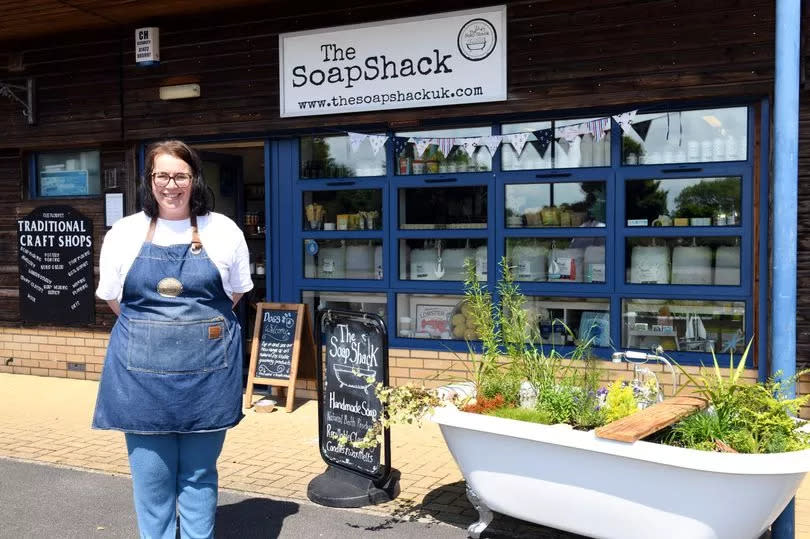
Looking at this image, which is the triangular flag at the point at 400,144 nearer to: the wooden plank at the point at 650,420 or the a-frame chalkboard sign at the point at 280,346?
the a-frame chalkboard sign at the point at 280,346

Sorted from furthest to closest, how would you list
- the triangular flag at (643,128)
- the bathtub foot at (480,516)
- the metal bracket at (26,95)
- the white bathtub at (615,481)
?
1. the metal bracket at (26,95)
2. the triangular flag at (643,128)
3. the bathtub foot at (480,516)
4. the white bathtub at (615,481)

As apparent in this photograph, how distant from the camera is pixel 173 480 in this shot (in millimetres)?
3604

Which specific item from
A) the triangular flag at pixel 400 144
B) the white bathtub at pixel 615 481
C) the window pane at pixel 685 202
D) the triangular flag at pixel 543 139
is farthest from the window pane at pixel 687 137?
the white bathtub at pixel 615 481

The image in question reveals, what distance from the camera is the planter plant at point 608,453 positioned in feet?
11.1

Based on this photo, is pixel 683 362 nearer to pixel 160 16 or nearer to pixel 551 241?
pixel 551 241

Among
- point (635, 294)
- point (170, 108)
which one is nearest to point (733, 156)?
point (635, 294)

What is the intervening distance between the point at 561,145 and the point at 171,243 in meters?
3.95

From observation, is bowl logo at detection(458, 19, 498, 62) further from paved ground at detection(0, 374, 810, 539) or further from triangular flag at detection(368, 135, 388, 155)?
paved ground at detection(0, 374, 810, 539)

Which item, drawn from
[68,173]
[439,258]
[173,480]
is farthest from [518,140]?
[68,173]

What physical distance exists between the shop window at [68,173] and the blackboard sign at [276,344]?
101 inches

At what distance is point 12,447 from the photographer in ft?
20.2

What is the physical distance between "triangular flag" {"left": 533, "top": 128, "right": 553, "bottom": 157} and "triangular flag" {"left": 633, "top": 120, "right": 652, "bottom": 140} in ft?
2.16

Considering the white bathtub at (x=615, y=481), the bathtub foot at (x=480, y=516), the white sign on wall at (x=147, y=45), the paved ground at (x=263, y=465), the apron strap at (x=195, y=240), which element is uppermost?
the white sign on wall at (x=147, y=45)

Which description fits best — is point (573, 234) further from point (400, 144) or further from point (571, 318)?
point (400, 144)
